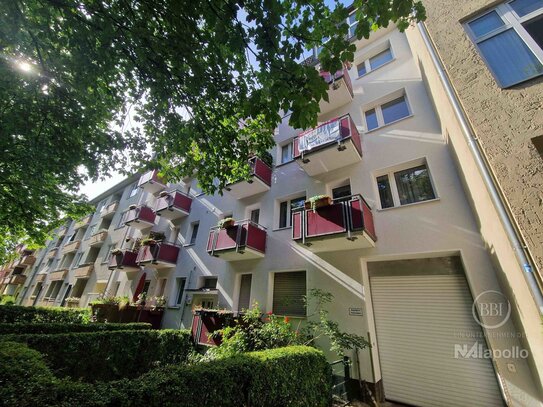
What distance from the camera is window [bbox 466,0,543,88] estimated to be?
187 inches

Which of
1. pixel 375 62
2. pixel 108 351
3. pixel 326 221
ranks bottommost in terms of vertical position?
pixel 108 351

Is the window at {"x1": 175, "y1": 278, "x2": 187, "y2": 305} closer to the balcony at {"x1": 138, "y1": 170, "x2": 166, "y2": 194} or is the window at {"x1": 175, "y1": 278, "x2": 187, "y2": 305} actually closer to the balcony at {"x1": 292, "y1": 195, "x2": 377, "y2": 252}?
the balcony at {"x1": 292, "y1": 195, "x2": 377, "y2": 252}

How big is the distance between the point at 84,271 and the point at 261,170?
1931cm

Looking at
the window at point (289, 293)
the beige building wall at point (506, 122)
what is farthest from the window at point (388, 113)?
the window at point (289, 293)

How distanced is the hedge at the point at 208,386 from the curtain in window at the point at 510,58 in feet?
23.9

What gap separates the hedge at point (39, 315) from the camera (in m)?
12.1

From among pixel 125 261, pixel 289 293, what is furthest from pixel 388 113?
pixel 125 261

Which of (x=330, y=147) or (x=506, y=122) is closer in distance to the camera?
(x=506, y=122)

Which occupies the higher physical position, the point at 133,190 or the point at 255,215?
the point at 133,190

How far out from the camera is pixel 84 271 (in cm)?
2003

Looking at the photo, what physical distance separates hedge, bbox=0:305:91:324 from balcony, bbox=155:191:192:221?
273 inches

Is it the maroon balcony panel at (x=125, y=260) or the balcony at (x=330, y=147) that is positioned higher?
the balcony at (x=330, y=147)

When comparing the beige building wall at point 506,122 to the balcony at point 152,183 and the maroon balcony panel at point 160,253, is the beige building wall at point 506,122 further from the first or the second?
the balcony at point 152,183

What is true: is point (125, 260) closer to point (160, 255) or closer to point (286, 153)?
point (160, 255)
